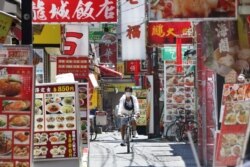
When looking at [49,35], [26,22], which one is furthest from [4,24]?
[49,35]

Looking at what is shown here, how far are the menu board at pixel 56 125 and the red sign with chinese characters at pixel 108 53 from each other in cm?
3648

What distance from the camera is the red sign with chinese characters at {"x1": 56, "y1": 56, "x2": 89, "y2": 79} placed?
853 inches

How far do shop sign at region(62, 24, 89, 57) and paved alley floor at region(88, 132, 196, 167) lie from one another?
10.7 feet

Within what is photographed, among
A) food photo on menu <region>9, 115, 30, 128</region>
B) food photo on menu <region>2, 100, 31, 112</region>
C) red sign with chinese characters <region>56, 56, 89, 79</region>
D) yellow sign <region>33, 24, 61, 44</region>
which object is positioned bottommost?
food photo on menu <region>9, 115, 30, 128</region>

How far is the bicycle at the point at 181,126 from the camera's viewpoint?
2272cm

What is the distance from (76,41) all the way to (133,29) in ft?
7.38

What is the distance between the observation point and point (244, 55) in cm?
1073

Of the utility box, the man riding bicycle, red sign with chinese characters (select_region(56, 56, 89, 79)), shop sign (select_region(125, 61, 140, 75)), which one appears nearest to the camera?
the man riding bicycle

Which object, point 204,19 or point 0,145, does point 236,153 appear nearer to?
point 0,145

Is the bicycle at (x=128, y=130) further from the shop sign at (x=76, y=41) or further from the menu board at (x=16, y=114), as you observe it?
the menu board at (x=16, y=114)

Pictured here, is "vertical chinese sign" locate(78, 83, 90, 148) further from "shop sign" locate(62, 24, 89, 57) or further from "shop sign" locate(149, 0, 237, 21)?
"shop sign" locate(62, 24, 89, 57)

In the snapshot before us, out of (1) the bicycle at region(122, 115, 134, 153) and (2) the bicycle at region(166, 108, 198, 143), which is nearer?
(1) the bicycle at region(122, 115, 134, 153)

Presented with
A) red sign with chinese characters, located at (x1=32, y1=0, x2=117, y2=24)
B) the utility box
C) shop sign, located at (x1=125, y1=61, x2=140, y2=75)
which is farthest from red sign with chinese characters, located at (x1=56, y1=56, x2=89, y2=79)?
shop sign, located at (x1=125, y1=61, x2=140, y2=75)

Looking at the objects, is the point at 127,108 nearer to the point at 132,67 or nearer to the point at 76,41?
the point at 76,41
